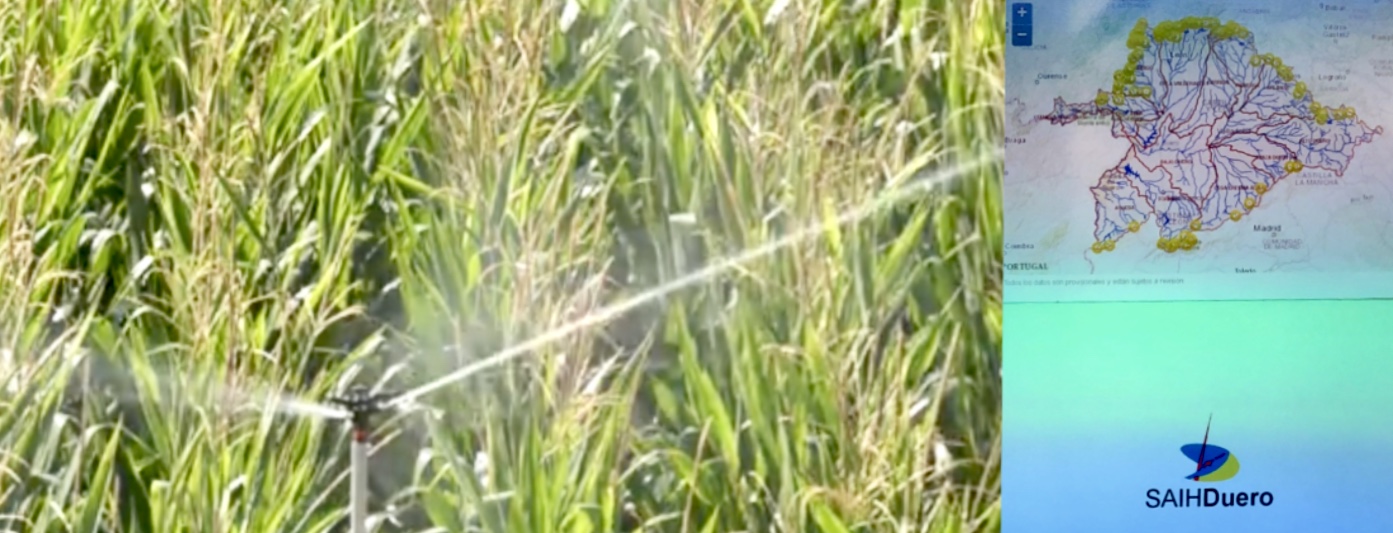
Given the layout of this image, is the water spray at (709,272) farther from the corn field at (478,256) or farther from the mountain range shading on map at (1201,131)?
the mountain range shading on map at (1201,131)

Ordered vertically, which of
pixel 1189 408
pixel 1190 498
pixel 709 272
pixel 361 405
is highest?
pixel 709 272

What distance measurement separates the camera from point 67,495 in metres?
1.45

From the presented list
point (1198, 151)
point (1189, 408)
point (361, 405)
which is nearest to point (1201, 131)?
point (1198, 151)

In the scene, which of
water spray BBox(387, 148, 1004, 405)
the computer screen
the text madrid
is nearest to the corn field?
water spray BBox(387, 148, 1004, 405)

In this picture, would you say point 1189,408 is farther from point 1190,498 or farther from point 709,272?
point 709,272

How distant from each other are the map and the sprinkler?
0.77 m

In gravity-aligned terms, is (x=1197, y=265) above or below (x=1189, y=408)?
above

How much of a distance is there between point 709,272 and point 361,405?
0.43 m

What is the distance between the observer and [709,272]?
1470mm

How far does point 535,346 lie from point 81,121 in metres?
0.58

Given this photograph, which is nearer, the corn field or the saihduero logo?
the corn field

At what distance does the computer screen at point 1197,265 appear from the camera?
1527 mm

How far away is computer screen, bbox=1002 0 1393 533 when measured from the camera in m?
1.53

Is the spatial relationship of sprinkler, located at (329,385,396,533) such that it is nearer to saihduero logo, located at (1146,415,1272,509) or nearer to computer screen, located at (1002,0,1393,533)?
computer screen, located at (1002,0,1393,533)
